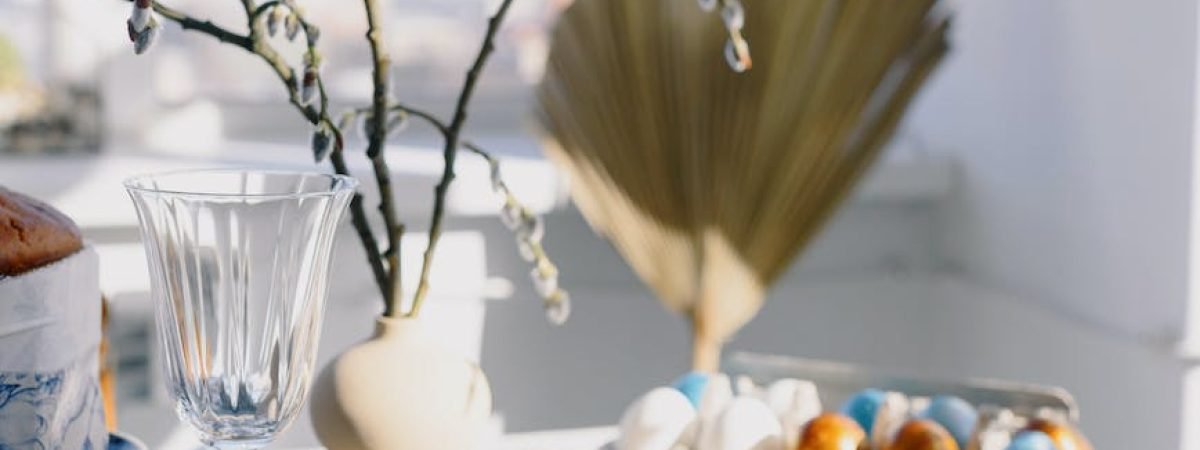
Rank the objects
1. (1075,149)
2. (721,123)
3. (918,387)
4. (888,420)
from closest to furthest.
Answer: (888,420) → (918,387) → (721,123) → (1075,149)

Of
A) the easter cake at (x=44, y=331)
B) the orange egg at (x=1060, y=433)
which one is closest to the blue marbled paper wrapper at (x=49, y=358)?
the easter cake at (x=44, y=331)

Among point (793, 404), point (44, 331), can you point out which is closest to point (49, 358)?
point (44, 331)

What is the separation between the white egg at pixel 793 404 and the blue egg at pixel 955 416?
8 centimetres

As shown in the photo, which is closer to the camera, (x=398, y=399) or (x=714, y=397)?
(x=398, y=399)

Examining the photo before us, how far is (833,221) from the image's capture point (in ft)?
6.59

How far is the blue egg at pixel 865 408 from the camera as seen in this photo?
1127 mm

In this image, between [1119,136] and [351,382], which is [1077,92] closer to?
[1119,136]

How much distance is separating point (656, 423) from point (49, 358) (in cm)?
43

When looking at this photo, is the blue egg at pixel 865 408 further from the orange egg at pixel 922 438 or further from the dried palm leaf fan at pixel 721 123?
the dried palm leaf fan at pixel 721 123

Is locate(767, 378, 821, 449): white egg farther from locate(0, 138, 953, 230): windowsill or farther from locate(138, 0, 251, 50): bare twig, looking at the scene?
locate(0, 138, 953, 230): windowsill

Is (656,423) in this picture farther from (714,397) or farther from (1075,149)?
(1075,149)

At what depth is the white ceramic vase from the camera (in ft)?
3.16

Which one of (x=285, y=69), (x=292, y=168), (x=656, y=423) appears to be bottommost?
(x=656, y=423)

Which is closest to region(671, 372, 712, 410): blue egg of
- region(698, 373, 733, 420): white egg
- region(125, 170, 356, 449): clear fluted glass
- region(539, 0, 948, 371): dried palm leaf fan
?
region(698, 373, 733, 420): white egg
